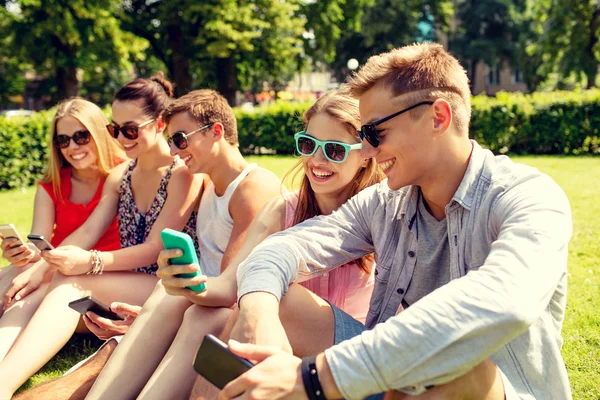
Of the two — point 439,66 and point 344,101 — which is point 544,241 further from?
point 344,101

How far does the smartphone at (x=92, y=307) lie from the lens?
349cm

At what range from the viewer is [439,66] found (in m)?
2.47

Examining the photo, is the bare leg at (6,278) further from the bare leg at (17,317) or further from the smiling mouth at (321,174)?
the smiling mouth at (321,174)

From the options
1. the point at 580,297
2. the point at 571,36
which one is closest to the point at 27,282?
the point at 580,297

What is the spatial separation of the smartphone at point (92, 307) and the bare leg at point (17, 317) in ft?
1.59

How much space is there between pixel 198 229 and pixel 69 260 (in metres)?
0.87

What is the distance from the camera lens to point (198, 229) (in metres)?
4.13

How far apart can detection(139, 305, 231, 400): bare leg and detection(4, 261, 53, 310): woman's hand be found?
1.73 metres

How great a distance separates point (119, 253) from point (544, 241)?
2820 millimetres

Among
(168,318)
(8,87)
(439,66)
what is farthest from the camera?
(8,87)

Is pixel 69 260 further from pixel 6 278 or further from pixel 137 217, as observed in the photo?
pixel 6 278

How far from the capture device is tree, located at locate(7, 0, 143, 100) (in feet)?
79.0

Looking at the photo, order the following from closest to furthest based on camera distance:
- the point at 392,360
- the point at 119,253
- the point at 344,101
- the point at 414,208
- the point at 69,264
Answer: the point at 392,360 → the point at 414,208 → the point at 344,101 → the point at 69,264 → the point at 119,253

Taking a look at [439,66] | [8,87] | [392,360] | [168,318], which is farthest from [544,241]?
[8,87]
